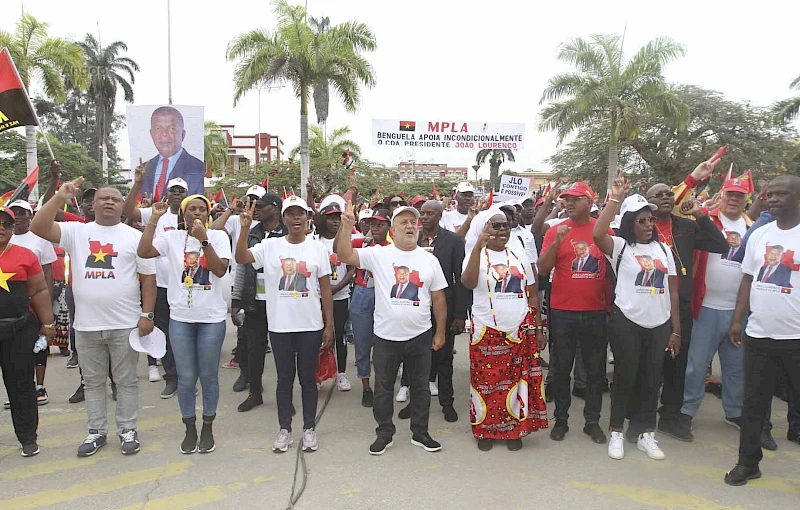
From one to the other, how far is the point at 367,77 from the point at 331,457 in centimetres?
1867

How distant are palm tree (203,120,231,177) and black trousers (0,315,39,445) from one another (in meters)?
43.5

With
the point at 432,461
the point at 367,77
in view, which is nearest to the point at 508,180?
the point at 432,461

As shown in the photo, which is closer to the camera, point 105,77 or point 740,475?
point 740,475

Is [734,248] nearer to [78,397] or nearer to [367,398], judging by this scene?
[367,398]

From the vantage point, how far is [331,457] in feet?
14.5

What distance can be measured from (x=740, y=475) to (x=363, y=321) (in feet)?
11.1

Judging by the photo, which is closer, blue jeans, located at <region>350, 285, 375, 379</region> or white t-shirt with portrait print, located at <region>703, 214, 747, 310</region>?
white t-shirt with portrait print, located at <region>703, 214, 747, 310</region>

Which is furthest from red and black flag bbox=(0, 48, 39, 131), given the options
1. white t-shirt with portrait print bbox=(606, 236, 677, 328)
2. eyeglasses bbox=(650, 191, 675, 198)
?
eyeglasses bbox=(650, 191, 675, 198)

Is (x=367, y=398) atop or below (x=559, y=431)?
below

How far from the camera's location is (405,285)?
4.43 m

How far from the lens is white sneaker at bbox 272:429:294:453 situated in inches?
176

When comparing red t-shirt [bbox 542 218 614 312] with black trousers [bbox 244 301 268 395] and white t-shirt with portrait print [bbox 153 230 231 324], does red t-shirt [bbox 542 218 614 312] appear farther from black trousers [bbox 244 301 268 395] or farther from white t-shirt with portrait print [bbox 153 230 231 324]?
black trousers [bbox 244 301 268 395]

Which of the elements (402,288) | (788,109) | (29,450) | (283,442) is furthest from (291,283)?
(788,109)

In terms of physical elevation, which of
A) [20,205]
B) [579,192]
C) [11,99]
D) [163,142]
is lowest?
[20,205]
